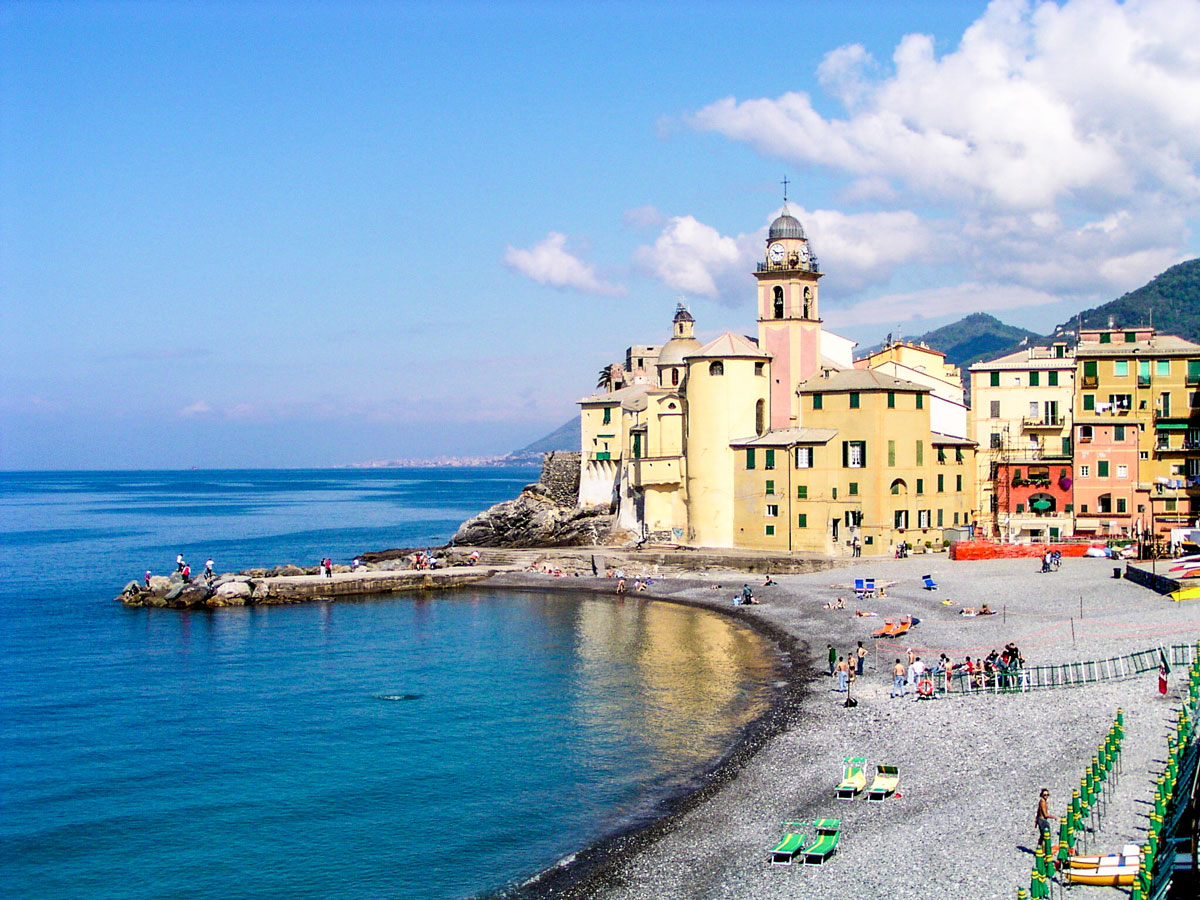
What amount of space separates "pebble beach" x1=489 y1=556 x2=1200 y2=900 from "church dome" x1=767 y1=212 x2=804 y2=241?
31.7m

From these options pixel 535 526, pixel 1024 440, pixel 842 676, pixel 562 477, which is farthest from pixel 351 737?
pixel 562 477

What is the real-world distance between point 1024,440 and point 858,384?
1145 cm

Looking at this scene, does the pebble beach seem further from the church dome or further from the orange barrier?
the church dome

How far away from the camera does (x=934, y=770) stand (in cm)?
2972

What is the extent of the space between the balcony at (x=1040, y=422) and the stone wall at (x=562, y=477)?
36.4m

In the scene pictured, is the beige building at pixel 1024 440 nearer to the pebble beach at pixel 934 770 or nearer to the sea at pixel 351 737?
the pebble beach at pixel 934 770

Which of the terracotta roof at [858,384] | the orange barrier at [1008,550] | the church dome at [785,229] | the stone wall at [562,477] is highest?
the church dome at [785,229]

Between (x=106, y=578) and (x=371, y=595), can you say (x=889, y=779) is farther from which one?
→ (x=106, y=578)

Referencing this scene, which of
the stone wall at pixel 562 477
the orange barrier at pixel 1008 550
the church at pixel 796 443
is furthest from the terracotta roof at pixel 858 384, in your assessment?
the stone wall at pixel 562 477

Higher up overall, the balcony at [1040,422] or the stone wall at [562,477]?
the balcony at [1040,422]

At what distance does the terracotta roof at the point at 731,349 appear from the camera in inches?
2729

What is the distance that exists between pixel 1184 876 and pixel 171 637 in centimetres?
4936

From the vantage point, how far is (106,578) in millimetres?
83500

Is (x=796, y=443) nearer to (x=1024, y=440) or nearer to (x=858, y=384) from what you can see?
(x=858, y=384)
